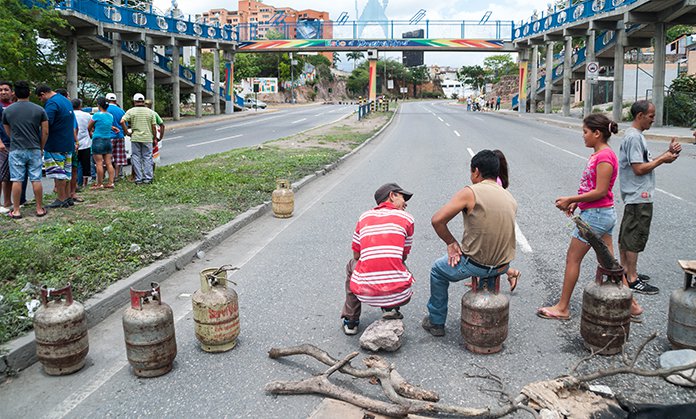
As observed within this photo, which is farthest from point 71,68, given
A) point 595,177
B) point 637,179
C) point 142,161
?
point 595,177

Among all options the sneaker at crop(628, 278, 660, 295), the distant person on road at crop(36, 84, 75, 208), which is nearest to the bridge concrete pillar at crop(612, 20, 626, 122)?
the sneaker at crop(628, 278, 660, 295)

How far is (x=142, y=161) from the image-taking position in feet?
38.9

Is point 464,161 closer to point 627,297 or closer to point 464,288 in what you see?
point 464,288

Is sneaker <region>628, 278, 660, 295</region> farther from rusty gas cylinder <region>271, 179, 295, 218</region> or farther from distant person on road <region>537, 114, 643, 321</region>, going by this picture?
rusty gas cylinder <region>271, 179, 295, 218</region>

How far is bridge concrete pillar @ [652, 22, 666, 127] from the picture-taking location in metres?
28.7

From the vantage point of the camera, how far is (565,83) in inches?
1678

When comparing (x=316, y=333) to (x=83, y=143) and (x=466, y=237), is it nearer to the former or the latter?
(x=466, y=237)

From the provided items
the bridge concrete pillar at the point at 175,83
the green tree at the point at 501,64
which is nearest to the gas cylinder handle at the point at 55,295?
the bridge concrete pillar at the point at 175,83

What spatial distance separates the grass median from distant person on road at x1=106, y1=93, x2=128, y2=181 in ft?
2.69

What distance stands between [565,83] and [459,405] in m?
42.8

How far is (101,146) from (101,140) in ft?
0.37

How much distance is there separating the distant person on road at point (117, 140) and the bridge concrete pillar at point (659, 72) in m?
25.4

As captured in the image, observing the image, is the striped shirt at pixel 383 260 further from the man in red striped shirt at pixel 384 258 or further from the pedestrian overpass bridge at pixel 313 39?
the pedestrian overpass bridge at pixel 313 39

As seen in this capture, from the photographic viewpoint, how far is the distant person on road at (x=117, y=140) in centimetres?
1174
